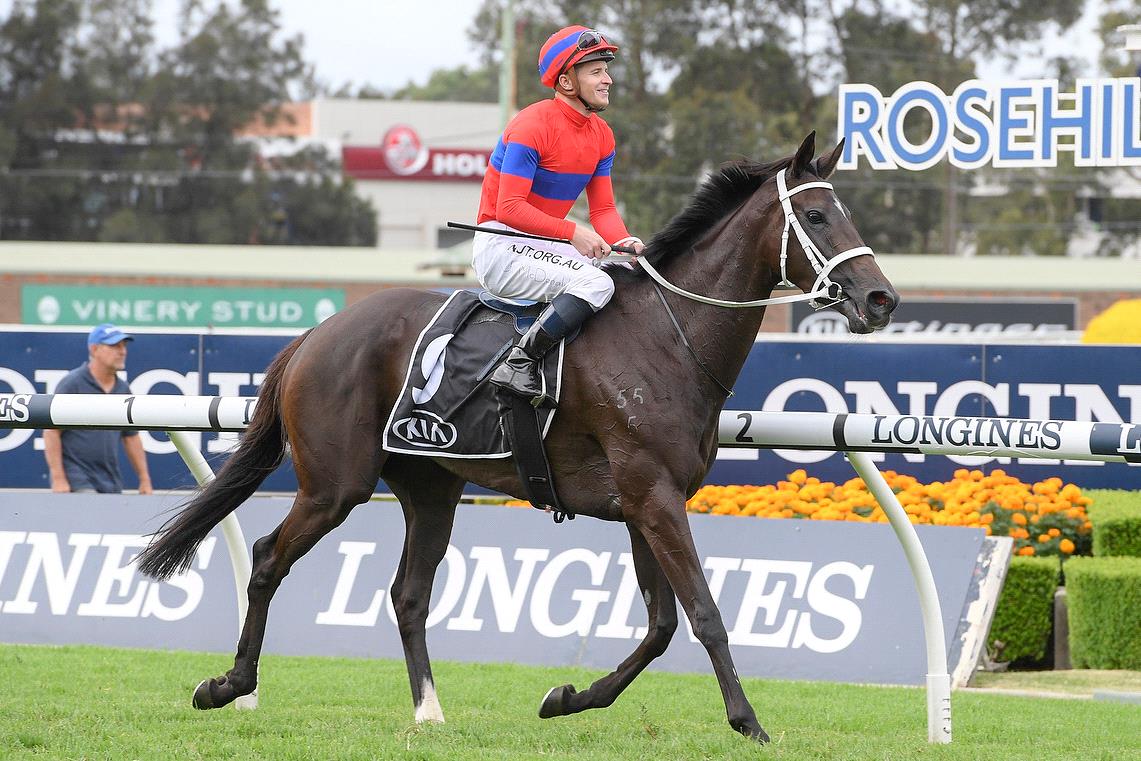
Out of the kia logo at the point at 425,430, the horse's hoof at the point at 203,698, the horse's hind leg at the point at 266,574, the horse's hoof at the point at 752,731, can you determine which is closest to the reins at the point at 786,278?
the kia logo at the point at 425,430

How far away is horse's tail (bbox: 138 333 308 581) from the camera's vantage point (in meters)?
5.14

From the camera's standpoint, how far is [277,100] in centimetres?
4600

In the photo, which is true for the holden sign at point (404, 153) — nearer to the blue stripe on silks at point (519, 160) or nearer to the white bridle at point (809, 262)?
the blue stripe on silks at point (519, 160)

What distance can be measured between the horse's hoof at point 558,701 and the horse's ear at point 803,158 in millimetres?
1857

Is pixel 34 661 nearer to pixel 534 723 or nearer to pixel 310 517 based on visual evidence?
pixel 310 517

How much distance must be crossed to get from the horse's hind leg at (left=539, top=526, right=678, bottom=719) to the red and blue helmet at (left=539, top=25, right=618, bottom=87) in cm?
154

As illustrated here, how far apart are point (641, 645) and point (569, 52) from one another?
197 cm

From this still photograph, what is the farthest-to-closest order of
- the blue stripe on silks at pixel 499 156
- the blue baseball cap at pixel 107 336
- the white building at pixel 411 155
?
1. the white building at pixel 411 155
2. the blue baseball cap at pixel 107 336
3. the blue stripe on silks at pixel 499 156

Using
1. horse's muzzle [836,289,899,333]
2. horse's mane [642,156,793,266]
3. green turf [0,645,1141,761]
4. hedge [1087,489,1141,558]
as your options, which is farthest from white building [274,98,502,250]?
horse's muzzle [836,289,899,333]

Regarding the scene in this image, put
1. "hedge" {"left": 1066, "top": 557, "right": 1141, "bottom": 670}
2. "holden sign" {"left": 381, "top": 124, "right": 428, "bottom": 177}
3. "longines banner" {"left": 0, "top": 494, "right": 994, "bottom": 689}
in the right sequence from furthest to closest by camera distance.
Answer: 1. "holden sign" {"left": 381, "top": 124, "right": 428, "bottom": 177}
2. "hedge" {"left": 1066, "top": 557, "right": 1141, "bottom": 670}
3. "longines banner" {"left": 0, "top": 494, "right": 994, "bottom": 689}

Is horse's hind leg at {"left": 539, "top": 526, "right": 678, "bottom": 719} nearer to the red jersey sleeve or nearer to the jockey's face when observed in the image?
the red jersey sleeve

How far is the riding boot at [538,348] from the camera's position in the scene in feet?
15.4

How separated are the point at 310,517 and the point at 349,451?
0.26 metres

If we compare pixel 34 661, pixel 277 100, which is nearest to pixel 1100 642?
pixel 34 661
